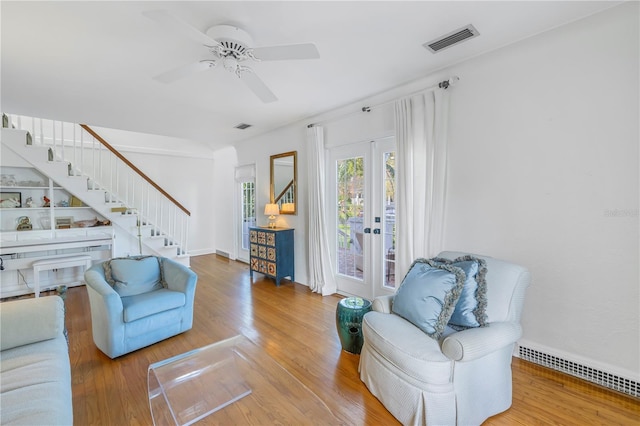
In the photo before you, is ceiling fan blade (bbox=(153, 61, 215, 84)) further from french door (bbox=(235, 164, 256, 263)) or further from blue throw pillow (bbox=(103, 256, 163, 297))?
french door (bbox=(235, 164, 256, 263))

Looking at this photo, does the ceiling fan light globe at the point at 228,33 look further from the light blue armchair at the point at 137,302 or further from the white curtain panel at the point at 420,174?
the light blue armchair at the point at 137,302

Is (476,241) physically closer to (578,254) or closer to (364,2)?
(578,254)

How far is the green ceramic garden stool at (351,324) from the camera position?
2.41 m

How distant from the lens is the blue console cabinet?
4.41 m

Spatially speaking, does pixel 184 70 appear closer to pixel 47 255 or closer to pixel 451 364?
pixel 451 364

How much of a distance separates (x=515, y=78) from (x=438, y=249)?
1606 millimetres

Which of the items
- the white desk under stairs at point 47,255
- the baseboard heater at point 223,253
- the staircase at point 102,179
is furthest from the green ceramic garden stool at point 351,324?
the baseboard heater at point 223,253

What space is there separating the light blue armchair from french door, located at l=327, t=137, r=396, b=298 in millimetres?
2018

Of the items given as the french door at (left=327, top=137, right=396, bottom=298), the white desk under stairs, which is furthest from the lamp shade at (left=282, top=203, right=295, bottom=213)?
the white desk under stairs

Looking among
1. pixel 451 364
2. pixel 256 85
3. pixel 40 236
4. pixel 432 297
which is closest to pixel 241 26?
pixel 256 85

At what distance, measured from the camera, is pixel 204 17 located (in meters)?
1.93

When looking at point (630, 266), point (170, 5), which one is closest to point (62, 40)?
point (170, 5)

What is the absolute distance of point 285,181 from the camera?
191 inches

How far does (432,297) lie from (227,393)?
57.0 inches
